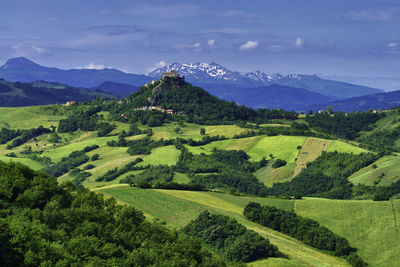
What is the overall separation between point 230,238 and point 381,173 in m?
111

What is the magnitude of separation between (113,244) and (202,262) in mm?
13378

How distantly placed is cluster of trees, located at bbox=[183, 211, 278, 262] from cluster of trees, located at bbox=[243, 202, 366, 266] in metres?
17.8

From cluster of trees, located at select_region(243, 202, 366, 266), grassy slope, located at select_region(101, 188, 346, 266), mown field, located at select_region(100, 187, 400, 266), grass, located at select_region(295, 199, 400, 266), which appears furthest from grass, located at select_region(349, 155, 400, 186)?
cluster of trees, located at select_region(243, 202, 366, 266)

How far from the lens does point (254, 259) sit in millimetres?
83812

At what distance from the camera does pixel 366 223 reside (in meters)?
109

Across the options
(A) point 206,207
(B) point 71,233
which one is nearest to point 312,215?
(A) point 206,207

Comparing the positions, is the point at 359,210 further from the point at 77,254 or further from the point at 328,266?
the point at 77,254

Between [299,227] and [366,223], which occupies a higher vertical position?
[366,223]

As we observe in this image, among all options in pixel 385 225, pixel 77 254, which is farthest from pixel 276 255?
pixel 77 254

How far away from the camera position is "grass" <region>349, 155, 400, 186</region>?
6757 inches

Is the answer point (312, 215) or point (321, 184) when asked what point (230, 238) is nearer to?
point (312, 215)

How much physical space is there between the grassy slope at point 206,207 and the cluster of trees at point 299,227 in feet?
12.6

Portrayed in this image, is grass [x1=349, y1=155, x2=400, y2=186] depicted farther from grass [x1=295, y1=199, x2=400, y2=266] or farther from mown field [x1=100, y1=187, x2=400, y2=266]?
grass [x1=295, y1=199, x2=400, y2=266]

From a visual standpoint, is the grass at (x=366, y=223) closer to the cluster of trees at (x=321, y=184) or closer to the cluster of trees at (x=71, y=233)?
the cluster of trees at (x=71, y=233)
